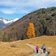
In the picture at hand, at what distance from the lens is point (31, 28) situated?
614 feet

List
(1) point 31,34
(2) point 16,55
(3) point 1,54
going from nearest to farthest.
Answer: (2) point 16,55 → (3) point 1,54 → (1) point 31,34

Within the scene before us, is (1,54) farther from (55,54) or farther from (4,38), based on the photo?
(4,38)

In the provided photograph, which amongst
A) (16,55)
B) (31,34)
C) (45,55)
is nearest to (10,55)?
(16,55)

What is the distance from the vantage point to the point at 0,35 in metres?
189

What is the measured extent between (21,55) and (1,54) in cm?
724

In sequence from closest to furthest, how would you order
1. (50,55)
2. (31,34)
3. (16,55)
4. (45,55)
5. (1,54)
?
1. (45,55)
2. (50,55)
3. (16,55)
4. (1,54)
5. (31,34)

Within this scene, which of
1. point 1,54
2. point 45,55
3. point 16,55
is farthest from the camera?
point 1,54

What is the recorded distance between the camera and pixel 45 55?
4266 cm

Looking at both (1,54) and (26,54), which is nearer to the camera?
(26,54)

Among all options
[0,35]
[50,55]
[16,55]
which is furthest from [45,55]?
[0,35]

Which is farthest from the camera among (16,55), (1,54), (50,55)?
(1,54)

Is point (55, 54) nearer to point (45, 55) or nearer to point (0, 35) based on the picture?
point (45, 55)

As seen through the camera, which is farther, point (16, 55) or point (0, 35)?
point (0, 35)

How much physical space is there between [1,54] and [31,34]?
11525 centimetres
